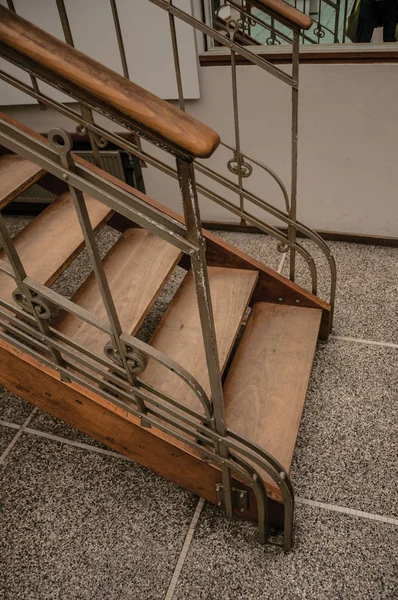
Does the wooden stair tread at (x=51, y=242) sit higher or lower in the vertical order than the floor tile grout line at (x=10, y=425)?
higher

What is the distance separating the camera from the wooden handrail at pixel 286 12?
5.70 ft

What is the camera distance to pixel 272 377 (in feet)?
6.27

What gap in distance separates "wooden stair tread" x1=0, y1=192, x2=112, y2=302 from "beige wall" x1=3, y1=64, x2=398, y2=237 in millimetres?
1090

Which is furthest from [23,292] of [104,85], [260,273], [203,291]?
[260,273]

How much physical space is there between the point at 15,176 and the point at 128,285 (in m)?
0.63

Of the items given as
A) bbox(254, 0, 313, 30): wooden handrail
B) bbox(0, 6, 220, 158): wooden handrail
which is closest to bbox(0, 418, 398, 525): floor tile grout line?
bbox(0, 6, 220, 158): wooden handrail

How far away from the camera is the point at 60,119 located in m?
3.01

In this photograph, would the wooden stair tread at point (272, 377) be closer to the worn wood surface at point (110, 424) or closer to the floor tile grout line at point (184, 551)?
the worn wood surface at point (110, 424)

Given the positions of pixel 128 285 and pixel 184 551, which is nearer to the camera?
pixel 184 551

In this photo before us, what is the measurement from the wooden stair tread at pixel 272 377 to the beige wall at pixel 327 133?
984 mm

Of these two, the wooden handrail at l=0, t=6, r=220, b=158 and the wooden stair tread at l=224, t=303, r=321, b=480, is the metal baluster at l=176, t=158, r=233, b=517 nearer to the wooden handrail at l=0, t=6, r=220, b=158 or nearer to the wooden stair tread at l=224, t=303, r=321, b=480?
the wooden handrail at l=0, t=6, r=220, b=158

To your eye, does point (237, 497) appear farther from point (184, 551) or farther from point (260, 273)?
point (260, 273)

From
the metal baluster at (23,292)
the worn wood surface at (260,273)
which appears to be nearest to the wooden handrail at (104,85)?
the metal baluster at (23,292)

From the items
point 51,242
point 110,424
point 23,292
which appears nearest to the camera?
point 23,292
